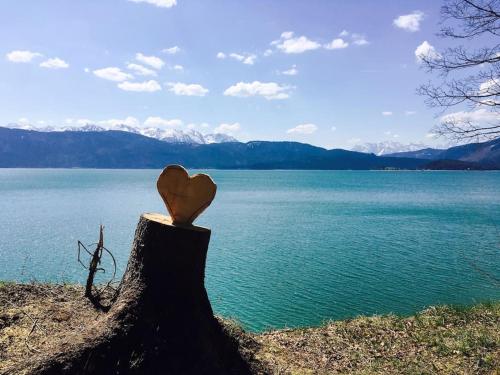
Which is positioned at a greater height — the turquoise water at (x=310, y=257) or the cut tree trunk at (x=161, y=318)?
the cut tree trunk at (x=161, y=318)

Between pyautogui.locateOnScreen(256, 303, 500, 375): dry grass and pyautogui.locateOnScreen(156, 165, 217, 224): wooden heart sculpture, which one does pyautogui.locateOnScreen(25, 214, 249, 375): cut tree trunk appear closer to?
pyautogui.locateOnScreen(156, 165, 217, 224): wooden heart sculpture

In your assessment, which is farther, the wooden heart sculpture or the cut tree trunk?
the wooden heart sculpture

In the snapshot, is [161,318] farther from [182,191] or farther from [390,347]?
[390,347]

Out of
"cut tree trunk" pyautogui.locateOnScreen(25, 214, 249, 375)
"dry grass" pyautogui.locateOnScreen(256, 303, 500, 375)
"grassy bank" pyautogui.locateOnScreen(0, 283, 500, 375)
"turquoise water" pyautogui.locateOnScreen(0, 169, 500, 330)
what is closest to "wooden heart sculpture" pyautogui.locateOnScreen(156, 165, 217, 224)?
"cut tree trunk" pyautogui.locateOnScreen(25, 214, 249, 375)

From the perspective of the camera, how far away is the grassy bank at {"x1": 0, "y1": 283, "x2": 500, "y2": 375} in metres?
7.53

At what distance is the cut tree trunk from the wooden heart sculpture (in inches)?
10.4

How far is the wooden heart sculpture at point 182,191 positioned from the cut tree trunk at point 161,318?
26 cm

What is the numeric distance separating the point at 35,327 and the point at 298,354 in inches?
211

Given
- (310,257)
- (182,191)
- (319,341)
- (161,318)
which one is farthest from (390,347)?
(310,257)

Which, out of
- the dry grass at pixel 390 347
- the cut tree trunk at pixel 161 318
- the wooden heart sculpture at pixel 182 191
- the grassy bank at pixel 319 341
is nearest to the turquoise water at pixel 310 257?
the dry grass at pixel 390 347

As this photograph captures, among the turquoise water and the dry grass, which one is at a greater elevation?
the dry grass

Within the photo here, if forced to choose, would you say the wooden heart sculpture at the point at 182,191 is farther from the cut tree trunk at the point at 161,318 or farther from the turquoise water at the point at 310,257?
the turquoise water at the point at 310,257

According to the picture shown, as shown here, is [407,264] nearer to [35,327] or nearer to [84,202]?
[35,327]

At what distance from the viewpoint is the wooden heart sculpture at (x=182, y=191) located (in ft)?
22.8
